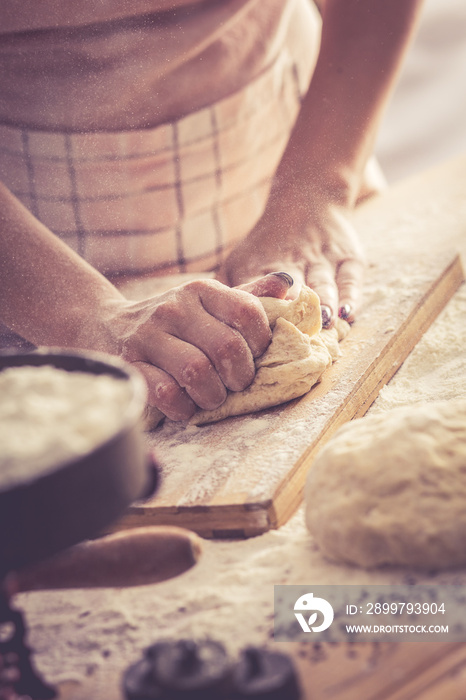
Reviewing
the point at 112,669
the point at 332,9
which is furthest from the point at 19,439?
the point at 332,9

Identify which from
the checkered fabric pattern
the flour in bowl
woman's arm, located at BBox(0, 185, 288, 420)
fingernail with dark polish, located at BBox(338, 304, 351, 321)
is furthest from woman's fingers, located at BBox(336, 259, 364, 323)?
the flour in bowl

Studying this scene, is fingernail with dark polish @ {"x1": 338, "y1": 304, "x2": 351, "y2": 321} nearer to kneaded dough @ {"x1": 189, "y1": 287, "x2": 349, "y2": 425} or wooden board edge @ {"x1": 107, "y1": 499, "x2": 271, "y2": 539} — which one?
kneaded dough @ {"x1": 189, "y1": 287, "x2": 349, "y2": 425}

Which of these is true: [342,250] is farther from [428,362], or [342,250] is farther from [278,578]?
[278,578]

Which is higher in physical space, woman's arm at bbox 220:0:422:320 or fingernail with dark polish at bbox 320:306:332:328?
woman's arm at bbox 220:0:422:320

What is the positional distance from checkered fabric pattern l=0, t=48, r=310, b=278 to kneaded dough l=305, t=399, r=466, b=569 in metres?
1.09

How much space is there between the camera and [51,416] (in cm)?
63

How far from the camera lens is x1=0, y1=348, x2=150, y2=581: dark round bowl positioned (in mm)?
560

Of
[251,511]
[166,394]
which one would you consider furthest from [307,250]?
[251,511]

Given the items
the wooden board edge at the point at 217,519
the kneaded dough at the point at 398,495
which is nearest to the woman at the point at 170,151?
the wooden board edge at the point at 217,519

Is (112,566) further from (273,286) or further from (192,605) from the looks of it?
(273,286)

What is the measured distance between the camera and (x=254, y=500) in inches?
38.4

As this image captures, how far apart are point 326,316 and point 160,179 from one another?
644 millimetres
